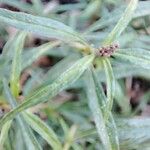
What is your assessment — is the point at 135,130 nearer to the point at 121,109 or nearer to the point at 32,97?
the point at 121,109

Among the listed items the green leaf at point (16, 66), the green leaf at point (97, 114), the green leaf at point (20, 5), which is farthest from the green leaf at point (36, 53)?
the green leaf at point (20, 5)

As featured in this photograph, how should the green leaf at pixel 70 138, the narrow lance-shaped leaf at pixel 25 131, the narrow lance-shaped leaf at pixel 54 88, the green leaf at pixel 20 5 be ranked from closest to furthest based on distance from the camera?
the narrow lance-shaped leaf at pixel 54 88
the narrow lance-shaped leaf at pixel 25 131
the green leaf at pixel 70 138
the green leaf at pixel 20 5

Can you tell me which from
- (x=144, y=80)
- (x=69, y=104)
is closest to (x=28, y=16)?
(x=69, y=104)

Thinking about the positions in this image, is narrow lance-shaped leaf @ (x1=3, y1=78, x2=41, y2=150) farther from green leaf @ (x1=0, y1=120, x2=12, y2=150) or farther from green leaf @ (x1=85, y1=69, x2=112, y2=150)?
green leaf @ (x1=85, y1=69, x2=112, y2=150)

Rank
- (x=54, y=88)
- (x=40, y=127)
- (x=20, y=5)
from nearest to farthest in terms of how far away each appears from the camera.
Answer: (x=54, y=88)
(x=40, y=127)
(x=20, y=5)

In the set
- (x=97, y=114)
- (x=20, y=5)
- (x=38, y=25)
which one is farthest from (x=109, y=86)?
(x=20, y=5)

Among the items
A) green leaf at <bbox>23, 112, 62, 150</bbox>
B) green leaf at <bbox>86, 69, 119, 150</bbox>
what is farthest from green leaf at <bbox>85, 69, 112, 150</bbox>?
green leaf at <bbox>23, 112, 62, 150</bbox>

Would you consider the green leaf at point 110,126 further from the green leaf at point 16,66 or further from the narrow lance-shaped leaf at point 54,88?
the green leaf at point 16,66

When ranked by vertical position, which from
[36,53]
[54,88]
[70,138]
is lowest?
[70,138]

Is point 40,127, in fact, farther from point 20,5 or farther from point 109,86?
point 20,5
